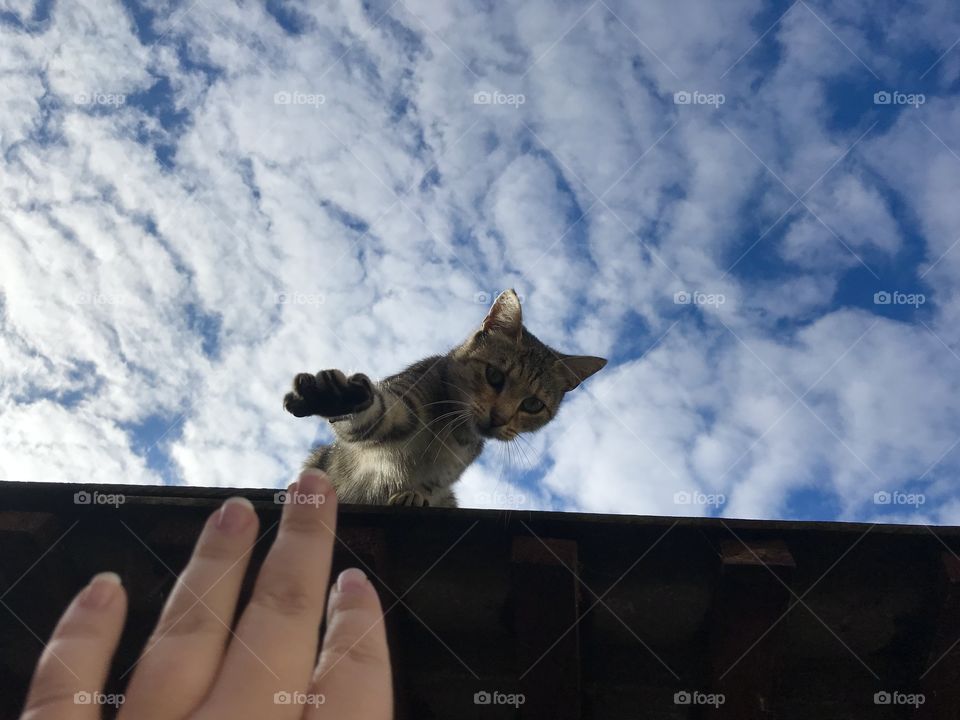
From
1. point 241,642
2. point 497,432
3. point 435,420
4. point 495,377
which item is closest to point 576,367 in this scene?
point 495,377

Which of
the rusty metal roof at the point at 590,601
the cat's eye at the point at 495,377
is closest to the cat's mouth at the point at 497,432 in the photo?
the cat's eye at the point at 495,377

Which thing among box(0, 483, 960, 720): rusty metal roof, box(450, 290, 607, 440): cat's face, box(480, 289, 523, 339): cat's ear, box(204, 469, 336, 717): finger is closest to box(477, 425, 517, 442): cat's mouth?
box(450, 290, 607, 440): cat's face

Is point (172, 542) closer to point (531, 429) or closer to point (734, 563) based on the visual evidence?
point (734, 563)

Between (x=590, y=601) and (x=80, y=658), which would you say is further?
(x=590, y=601)

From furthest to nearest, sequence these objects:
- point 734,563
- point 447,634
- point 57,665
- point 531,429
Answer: point 531,429, point 447,634, point 734,563, point 57,665

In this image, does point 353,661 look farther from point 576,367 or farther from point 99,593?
point 576,367

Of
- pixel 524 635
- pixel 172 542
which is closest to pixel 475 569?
pixel 524 635
